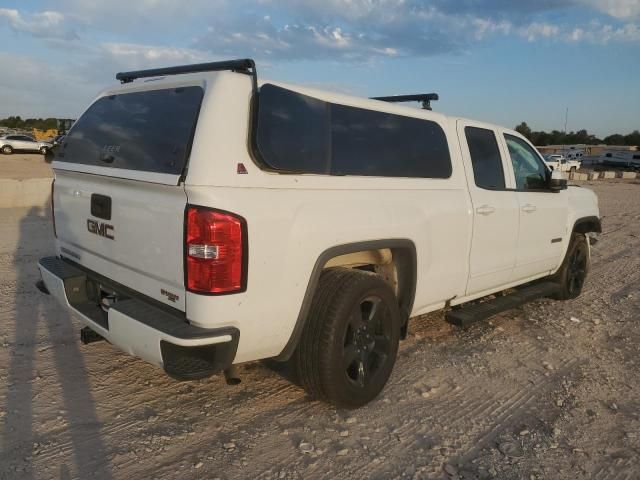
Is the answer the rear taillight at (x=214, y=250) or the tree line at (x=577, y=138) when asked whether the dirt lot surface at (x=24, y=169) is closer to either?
the rear taillight at (x=214, y=250)

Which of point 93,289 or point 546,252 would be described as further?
point 546,252

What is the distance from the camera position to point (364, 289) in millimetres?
3402

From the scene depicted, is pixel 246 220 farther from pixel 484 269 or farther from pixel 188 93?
pixel 484 269

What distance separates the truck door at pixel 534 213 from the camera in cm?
509

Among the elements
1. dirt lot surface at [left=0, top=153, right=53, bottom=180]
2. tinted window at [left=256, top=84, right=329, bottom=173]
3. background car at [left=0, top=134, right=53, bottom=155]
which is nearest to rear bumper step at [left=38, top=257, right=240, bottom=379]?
tinted window at [left=256, top=84, right=329, bottom=173]

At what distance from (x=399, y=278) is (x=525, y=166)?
2.20 meters

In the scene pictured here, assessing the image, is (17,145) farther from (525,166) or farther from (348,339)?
(348,339)

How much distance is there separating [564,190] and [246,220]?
4.35 meters

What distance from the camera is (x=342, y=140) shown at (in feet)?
11.3

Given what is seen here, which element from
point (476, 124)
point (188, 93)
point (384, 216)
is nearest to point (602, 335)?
point (476, 124)

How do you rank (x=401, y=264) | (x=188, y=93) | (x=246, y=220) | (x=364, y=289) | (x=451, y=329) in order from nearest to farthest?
1. (x=246, y=220)
2. (x=188, y=93)
3. (x=364, y=289)
4. (x=401, y=264)
5. (x=451, y=329)

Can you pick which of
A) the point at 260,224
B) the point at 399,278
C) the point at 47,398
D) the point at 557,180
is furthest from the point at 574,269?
the point at 47,398

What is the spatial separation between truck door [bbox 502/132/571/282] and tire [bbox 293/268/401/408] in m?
2.01

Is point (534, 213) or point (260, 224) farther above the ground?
point (260, 224)
